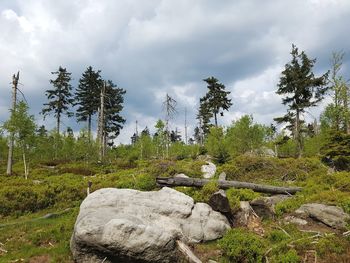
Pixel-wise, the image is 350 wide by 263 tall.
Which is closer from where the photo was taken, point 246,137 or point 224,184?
point 224,184

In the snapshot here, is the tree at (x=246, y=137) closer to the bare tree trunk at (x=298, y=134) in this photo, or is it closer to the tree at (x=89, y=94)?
the bare tree trunk at (x=298, y=134)

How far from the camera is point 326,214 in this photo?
517 inches

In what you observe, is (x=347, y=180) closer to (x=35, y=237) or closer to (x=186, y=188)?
(x=186, y=188)

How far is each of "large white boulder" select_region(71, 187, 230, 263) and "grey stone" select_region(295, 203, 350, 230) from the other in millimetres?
3578

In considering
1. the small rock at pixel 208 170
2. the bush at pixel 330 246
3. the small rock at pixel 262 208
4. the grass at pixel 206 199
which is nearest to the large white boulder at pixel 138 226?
the grass at pixel 206 199

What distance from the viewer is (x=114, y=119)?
200 ft

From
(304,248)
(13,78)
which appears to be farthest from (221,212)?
(13,78)

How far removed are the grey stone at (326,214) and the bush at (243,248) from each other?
3.74m

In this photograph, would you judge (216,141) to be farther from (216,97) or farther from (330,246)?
(330,246)

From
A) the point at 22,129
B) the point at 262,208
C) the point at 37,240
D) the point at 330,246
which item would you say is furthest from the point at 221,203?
the point at 22,129

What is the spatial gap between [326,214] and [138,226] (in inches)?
308

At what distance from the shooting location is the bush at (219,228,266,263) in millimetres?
10188

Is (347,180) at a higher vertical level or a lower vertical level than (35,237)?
higher

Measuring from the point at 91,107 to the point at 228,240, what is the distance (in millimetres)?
52274
